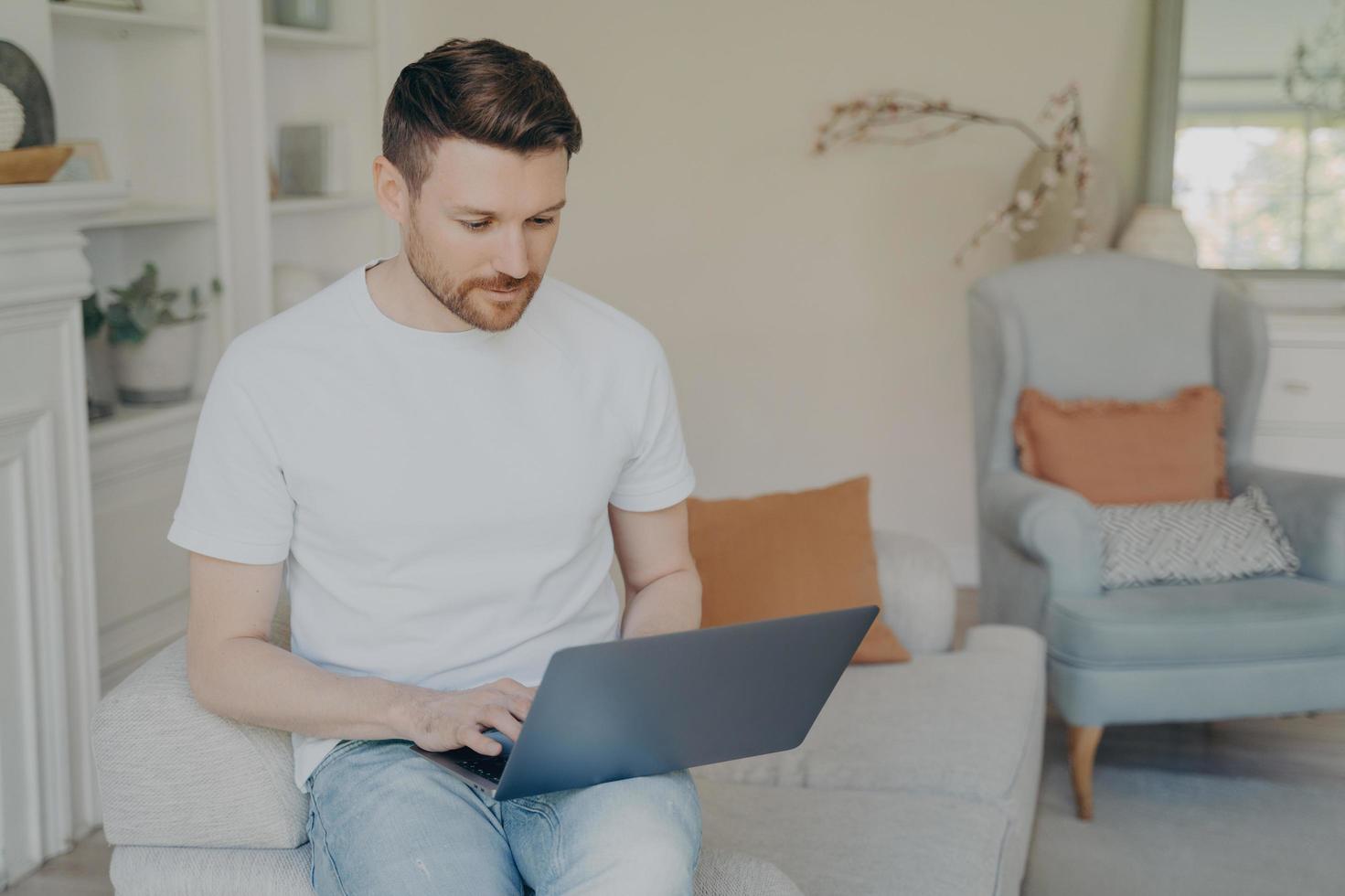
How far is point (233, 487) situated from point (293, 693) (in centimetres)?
21

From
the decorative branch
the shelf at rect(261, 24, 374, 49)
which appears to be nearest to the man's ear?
the shelf at rect(261, 24, 374, 49)

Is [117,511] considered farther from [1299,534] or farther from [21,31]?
[1299,534]

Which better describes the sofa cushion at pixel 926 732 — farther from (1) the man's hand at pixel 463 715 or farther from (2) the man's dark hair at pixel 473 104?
(2) the man's dark hair at pixel 473 104

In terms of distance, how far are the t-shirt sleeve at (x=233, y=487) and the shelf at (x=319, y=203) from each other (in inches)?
90.8

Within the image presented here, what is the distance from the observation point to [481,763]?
4.62ft

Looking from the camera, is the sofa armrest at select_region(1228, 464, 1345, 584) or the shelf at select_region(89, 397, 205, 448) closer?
the sofa armrest at select_region(1228, 464, 1345, 584)

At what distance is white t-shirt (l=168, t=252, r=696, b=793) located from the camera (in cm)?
145

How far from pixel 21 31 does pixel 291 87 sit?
5.30ft

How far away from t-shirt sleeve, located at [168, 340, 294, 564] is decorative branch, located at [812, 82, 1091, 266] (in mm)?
2678

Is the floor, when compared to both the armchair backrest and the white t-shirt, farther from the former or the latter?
the white t-shirt

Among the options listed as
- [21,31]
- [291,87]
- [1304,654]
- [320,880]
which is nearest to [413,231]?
[320,880]

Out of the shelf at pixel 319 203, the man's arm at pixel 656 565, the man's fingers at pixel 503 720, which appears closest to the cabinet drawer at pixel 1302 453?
the man's arm at pixel 656 565

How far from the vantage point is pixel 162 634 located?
Answer: 316 cm

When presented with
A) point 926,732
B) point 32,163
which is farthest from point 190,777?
point 32,163
